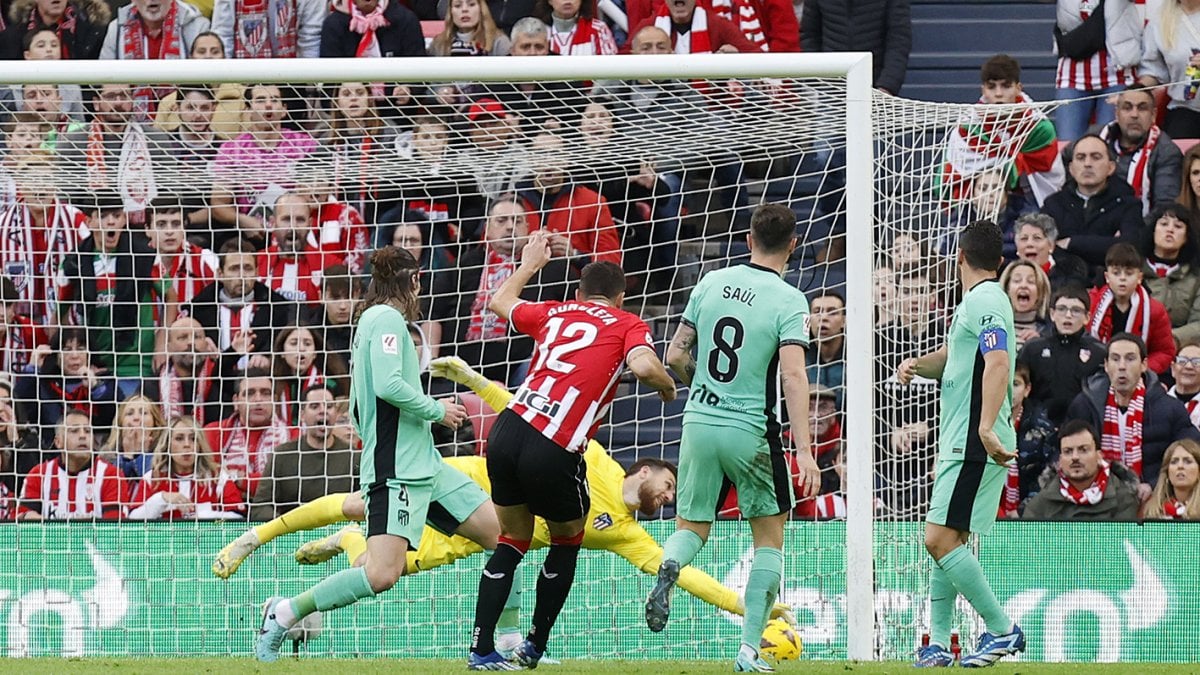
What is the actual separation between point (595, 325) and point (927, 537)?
169 centimetres

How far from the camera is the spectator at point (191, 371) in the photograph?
1083 cm

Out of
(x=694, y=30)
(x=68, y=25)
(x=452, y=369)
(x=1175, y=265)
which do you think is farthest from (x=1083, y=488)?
(x=68, y=25)

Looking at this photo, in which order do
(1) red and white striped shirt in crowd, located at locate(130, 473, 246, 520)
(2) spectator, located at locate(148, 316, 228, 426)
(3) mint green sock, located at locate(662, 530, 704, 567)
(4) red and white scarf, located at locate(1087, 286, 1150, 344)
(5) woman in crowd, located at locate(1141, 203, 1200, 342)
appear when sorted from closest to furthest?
(3) mint green sock, located at locate(662, 530, 704, 567) → (1) red and white striped shirt in crowd, located at locate(130, 473, 246, 520) → (2) spectator, located at locate(148, 316, 228, 426) → (4) red and white scarf, located at locate(1087, 286, 1150, 344) → (5) woman in crowd, located at locate(1141, 203, 1200, 342)

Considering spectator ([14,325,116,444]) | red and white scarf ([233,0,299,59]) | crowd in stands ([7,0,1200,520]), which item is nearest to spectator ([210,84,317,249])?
crowd in stands ([7,0,1200,520])

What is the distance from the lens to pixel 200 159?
10.5 meters

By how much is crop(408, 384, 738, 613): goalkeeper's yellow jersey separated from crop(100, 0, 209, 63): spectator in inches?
212

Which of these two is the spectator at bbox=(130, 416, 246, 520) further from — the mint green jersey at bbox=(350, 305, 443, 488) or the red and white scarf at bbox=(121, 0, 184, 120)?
the red and white scarf at bbox=(121, 0, 184, 120)

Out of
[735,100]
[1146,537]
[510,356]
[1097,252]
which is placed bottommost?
[1146,537]

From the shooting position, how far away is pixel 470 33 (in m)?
12.6

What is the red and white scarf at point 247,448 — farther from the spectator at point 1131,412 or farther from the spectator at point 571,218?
the spectator at point 1131,412

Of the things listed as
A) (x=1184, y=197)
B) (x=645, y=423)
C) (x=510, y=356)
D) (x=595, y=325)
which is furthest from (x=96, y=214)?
(x=1184, y=197)

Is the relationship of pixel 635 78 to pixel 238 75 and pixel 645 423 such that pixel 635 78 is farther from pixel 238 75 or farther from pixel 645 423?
pixel 645 423

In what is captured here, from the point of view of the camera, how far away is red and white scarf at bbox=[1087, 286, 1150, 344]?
11242 mm

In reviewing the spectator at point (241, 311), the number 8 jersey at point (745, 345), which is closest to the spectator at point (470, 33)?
the spectator at point (241, 311)
